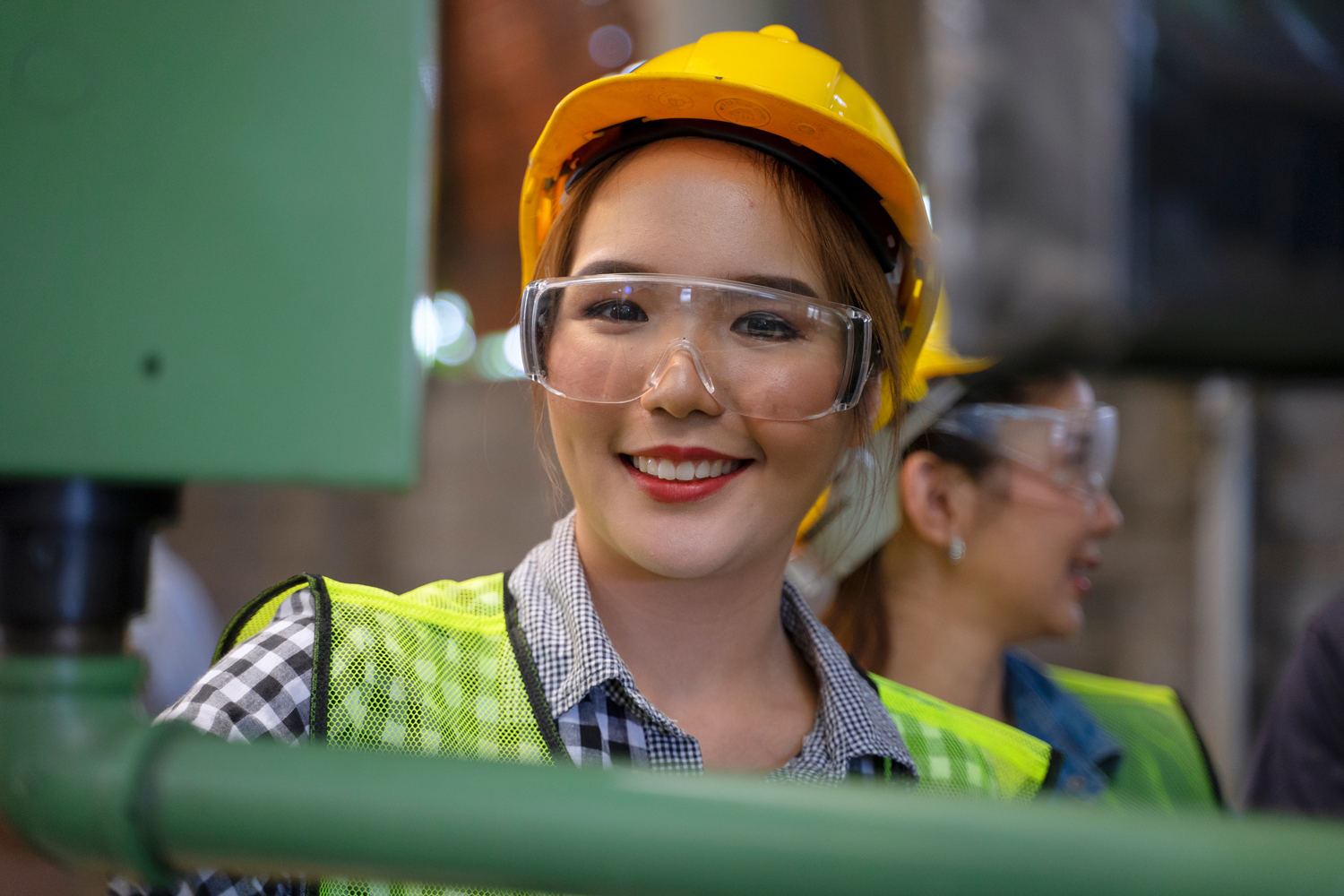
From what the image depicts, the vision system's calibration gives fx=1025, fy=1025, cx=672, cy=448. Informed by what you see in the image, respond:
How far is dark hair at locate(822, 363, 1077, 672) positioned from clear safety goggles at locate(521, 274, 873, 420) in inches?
39.6

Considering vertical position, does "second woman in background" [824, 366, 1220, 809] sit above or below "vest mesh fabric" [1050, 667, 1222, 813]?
above

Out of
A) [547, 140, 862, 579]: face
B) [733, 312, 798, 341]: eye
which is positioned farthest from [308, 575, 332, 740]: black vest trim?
[733, 312, 798, 341]: eye

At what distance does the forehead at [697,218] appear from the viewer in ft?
3.74

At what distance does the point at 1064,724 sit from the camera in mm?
2197

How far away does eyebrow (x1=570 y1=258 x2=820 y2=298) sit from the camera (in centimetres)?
115

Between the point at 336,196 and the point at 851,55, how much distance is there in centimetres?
481

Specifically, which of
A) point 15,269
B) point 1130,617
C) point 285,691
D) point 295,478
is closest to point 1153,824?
point 295,478

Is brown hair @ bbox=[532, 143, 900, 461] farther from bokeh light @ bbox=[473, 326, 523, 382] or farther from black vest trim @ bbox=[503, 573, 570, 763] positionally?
bokeh light @ bbox=[473, 326, 523, 382]

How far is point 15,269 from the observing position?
478mm

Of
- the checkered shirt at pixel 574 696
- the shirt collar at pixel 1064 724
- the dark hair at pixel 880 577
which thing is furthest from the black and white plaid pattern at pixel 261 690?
the shirt collar at pixel 1064 724

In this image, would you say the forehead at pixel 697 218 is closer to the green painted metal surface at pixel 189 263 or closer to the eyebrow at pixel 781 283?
the eyebrow at pixel 781 283

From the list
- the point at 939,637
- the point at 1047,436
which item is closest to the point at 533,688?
the point at 939,637

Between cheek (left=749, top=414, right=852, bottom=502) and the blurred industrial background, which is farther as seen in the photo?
cheek (left=749, top=414, right=852, bottom=502)

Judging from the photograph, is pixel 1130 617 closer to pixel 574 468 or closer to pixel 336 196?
pixel 574 468
